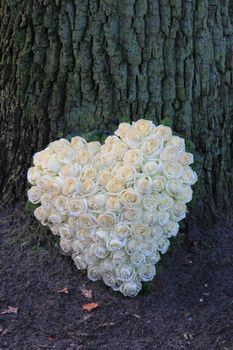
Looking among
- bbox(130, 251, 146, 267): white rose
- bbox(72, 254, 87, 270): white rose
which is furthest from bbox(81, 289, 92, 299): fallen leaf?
bbox(130, 251, 146, 267): white rose

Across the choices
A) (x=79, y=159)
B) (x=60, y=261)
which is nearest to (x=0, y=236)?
(x=60, y=261)

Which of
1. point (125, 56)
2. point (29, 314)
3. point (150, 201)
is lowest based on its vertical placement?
point (29, 314)

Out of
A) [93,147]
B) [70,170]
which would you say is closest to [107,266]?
[70,170]

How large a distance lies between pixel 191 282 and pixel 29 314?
926 mm

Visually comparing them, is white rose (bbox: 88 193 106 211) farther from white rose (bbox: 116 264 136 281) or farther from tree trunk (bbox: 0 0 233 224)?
tree trunk (bbox: 0 0 233 224)

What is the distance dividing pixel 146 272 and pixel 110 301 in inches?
10.4

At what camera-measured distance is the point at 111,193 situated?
3322 mm

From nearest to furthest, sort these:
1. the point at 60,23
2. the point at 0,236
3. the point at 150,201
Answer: the point at 150,201 < the point at 60,23 < the point at 0,236

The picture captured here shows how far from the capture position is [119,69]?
3.65 m

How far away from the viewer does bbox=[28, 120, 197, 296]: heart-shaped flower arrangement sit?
3.32 m

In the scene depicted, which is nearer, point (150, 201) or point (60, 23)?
point (150, 201)

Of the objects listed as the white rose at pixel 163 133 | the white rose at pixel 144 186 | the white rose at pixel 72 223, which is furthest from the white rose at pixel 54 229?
the white rose at pixel 163 133

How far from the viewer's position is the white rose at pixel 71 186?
132 inches

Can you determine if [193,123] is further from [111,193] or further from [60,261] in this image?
[60,261]
